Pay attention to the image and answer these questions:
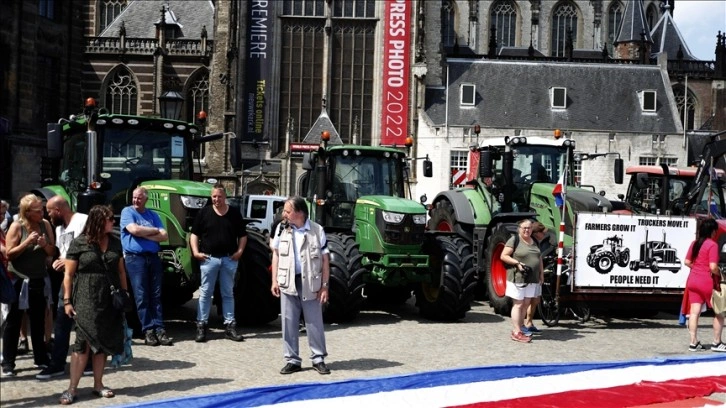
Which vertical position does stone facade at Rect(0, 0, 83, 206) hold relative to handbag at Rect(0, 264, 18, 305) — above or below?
above

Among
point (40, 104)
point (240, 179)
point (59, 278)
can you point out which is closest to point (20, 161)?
point (40, 104)

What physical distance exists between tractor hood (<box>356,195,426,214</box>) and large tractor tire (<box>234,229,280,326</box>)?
1.81 meters

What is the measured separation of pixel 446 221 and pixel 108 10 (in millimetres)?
45202

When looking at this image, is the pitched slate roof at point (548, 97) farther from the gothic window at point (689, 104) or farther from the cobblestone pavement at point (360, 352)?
the cobblestone pavement at point (360, 352)

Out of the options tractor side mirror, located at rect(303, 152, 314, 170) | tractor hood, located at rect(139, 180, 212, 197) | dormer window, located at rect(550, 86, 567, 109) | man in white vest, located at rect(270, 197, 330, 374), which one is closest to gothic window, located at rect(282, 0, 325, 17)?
dormer window, located at rect(550, 86, 567, 109)

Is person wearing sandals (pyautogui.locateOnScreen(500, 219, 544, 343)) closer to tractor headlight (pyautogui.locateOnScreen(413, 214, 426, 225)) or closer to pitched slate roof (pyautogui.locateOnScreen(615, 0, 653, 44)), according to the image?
tractor headlight (pyautogui.locateOnScreen(413, 214, 426, 225))

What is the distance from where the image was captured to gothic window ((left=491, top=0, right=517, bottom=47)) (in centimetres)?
6388

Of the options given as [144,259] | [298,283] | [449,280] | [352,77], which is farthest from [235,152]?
[352,77]

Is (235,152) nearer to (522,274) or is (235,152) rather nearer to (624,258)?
(522,274)

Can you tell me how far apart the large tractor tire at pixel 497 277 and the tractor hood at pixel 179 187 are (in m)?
4.49

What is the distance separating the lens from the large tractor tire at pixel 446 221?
16.0 m

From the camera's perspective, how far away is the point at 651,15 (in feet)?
212

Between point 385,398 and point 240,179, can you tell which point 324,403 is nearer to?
point 385,398

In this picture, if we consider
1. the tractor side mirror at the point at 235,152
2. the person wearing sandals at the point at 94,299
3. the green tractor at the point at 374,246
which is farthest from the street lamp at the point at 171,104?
the person wearing sandals at the point at 94,299
